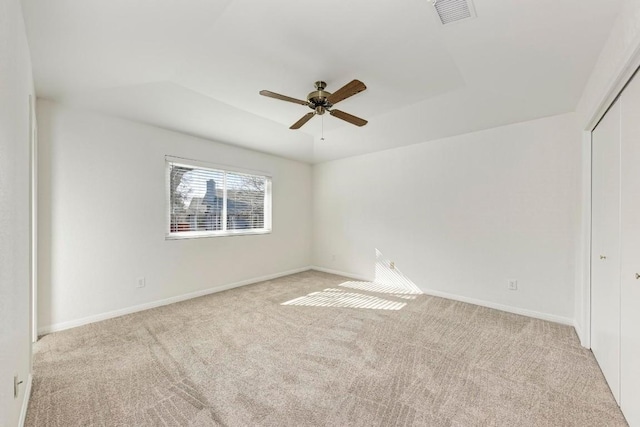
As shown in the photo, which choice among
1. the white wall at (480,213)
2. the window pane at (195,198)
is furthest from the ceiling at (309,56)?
the window pane at (195,198)

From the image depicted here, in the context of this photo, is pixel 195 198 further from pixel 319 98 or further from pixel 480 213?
pixel 480 213

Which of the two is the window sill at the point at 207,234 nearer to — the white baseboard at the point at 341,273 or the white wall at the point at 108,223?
the white wall at the point at 108,223

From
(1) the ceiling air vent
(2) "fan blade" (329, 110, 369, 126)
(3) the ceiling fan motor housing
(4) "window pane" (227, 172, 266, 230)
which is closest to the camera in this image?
(1) the ceiling air vent

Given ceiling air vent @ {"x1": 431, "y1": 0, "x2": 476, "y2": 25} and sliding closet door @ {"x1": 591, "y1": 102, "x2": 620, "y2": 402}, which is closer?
ceiling air vent @ {"x1": 431, "y1": 0, "x2": 476, "y2": 25}

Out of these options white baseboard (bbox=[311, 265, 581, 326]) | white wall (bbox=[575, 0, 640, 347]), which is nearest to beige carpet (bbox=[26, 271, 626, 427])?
white baseboard (bbox=[311, 265, 581, 326])

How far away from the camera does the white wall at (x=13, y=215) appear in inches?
44.2

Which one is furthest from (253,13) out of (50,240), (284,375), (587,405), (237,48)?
(587,405)

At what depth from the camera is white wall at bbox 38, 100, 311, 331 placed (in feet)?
8.91

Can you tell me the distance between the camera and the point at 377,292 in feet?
13.5

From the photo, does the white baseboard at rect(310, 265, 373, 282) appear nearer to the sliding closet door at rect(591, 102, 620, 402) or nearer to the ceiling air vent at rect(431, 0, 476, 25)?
the sliding closet door at rect(591, 102, 620, 402)

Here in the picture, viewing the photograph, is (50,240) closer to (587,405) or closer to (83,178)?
(83,178)

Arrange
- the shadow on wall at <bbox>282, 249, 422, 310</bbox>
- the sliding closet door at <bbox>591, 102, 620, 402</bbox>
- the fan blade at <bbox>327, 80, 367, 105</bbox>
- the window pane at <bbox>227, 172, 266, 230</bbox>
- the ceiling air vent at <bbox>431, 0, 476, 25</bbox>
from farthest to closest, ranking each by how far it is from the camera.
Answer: the window pane at <bbox>227, 172, 266, 230</bbox>
the shadow on wall at <bbox>282, 249, 422, 310</bbox>
the fan blade at <bbox>327, 80, 367, 105</bbox>
the sliding closet door at <bbox>591, 102, 620, 402</bbox>
the ceiling air vent at <bbox>431, 0, 476, 25</bbox>

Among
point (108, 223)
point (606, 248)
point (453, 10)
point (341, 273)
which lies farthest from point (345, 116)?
point (341, 273)

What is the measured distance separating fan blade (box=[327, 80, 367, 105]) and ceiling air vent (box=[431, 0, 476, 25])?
0.62 metres
